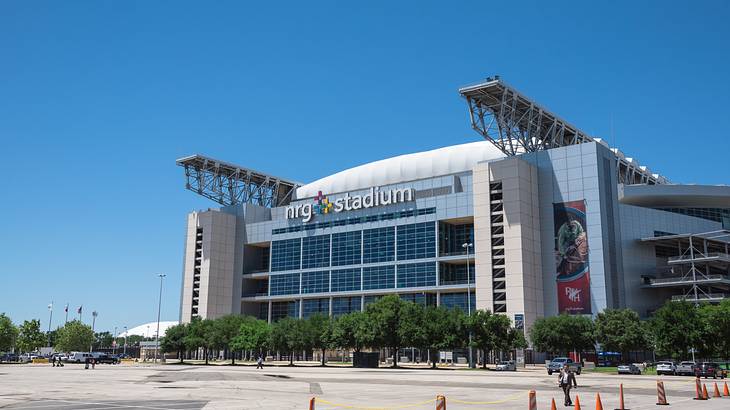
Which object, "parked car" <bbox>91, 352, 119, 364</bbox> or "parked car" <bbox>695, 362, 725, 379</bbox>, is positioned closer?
"parked car" <bbox>695, 362, 725, 379</bbox>

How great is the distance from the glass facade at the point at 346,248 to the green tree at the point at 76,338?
83.8m

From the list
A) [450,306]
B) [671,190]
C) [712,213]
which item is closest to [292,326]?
[450,306]

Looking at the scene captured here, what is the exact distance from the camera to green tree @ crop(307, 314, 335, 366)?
315ft

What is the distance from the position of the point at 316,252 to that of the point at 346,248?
7528mm

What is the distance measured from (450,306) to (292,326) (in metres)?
27.6

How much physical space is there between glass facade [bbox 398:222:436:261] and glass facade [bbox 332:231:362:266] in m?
9.21

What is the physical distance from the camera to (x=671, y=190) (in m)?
115

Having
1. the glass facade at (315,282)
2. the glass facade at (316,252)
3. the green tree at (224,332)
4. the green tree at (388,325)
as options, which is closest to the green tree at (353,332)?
the green tree at (388,325)

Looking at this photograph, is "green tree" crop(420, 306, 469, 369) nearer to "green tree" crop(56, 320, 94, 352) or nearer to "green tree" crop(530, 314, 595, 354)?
"green tree" crop(530, 314, 595, 354)

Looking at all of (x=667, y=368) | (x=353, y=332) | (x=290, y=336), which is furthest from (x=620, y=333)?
(x=290, y=336)

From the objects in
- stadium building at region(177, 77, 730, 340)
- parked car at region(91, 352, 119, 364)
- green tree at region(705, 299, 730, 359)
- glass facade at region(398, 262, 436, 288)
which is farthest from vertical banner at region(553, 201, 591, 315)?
parked car at region(91, 352, 119, 364)

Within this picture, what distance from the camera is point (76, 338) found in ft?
562

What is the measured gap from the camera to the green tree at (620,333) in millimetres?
85125

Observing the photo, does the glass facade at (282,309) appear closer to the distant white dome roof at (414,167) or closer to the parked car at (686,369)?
the distant white dome roof at (414,167)
